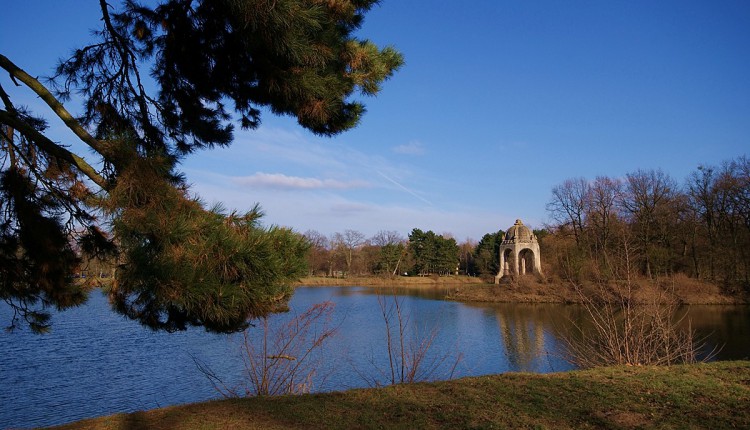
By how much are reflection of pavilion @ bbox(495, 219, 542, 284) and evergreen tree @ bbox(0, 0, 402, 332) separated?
35151mm

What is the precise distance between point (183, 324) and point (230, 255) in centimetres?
76

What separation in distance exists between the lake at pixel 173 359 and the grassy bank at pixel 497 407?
1.10 m

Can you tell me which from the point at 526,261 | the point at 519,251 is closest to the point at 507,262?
the point at 526,261

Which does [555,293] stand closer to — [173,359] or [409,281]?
[409,281]

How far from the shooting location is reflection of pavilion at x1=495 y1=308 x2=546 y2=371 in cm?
1301

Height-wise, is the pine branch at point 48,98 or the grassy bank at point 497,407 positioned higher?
the pine branch at point 48,98

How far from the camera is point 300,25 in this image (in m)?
3.14

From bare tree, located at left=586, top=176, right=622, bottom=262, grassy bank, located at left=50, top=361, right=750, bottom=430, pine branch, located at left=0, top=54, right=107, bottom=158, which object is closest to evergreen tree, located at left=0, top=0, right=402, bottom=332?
pine branch, located at left=0, top=54, right=107, bottom=158

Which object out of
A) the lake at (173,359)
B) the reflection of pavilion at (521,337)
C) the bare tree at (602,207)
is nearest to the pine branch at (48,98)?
the lake at (173,359)

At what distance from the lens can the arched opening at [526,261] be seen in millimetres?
40281

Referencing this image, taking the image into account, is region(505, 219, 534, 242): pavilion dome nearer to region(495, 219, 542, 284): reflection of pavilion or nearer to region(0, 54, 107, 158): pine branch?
region(495, 219, 542, 284): reflection of pavilion

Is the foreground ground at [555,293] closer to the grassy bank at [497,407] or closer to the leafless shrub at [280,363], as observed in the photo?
the leafless shrub at [280,363]

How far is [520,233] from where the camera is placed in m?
39.8

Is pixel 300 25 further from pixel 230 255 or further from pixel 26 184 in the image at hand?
pixel 26 184
